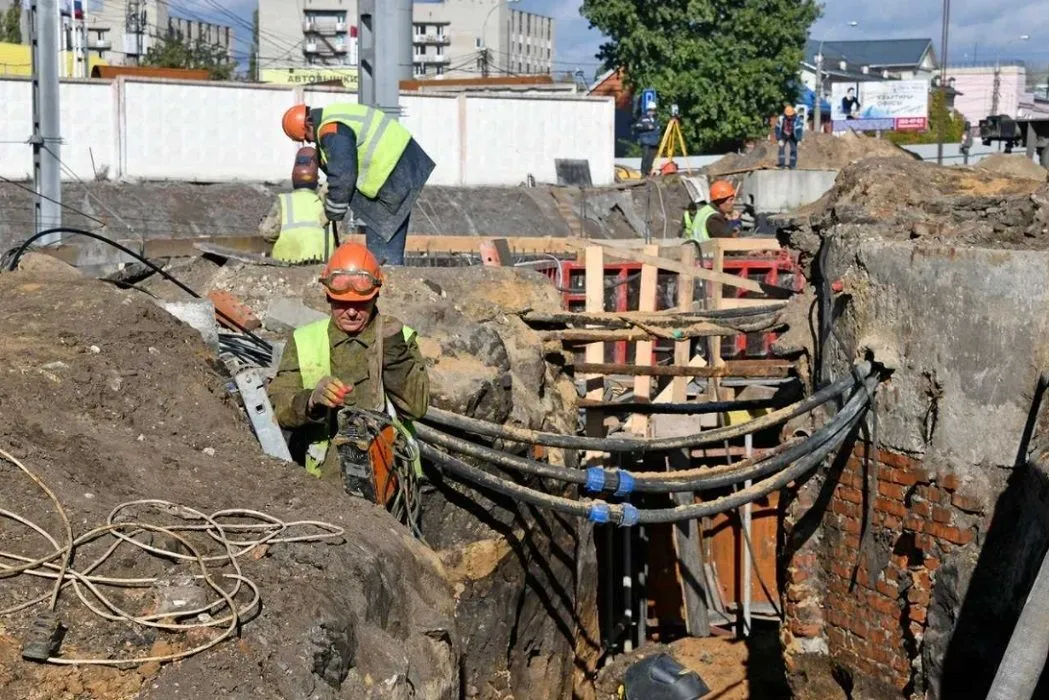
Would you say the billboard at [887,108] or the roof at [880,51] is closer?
the billboard at [887,108]

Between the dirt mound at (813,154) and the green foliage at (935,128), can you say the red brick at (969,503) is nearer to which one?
the dirt mound at (813,154)

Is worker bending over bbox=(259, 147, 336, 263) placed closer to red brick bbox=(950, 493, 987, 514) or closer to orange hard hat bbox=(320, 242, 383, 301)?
orange hard hat bbox=(320, 242, 383, 301)

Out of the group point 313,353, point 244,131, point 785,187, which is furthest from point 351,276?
point 785,187

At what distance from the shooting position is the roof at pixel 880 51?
249 ft

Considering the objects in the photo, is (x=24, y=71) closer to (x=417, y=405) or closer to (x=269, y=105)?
(x=269, y=105)

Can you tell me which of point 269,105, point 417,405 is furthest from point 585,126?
point 417,405

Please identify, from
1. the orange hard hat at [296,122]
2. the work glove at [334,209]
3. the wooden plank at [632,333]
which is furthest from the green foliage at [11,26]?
the wooden plank at [632,333]

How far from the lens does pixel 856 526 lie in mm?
7613

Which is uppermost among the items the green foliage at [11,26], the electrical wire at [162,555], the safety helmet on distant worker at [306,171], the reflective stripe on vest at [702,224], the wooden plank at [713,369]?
the green foliage at [11,26]

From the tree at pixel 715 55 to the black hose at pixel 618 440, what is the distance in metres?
40.1

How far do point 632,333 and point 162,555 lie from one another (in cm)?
538

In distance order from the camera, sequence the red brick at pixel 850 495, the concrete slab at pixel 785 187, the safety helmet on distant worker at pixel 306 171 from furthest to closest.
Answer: the concrete slab at pixel 785 187, the safety helmet on distant worker at pixel 306 171, the red brick at pixel 850 495

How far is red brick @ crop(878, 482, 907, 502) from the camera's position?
23.8 feet

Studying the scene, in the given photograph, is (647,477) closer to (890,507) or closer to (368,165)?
(890,507)
